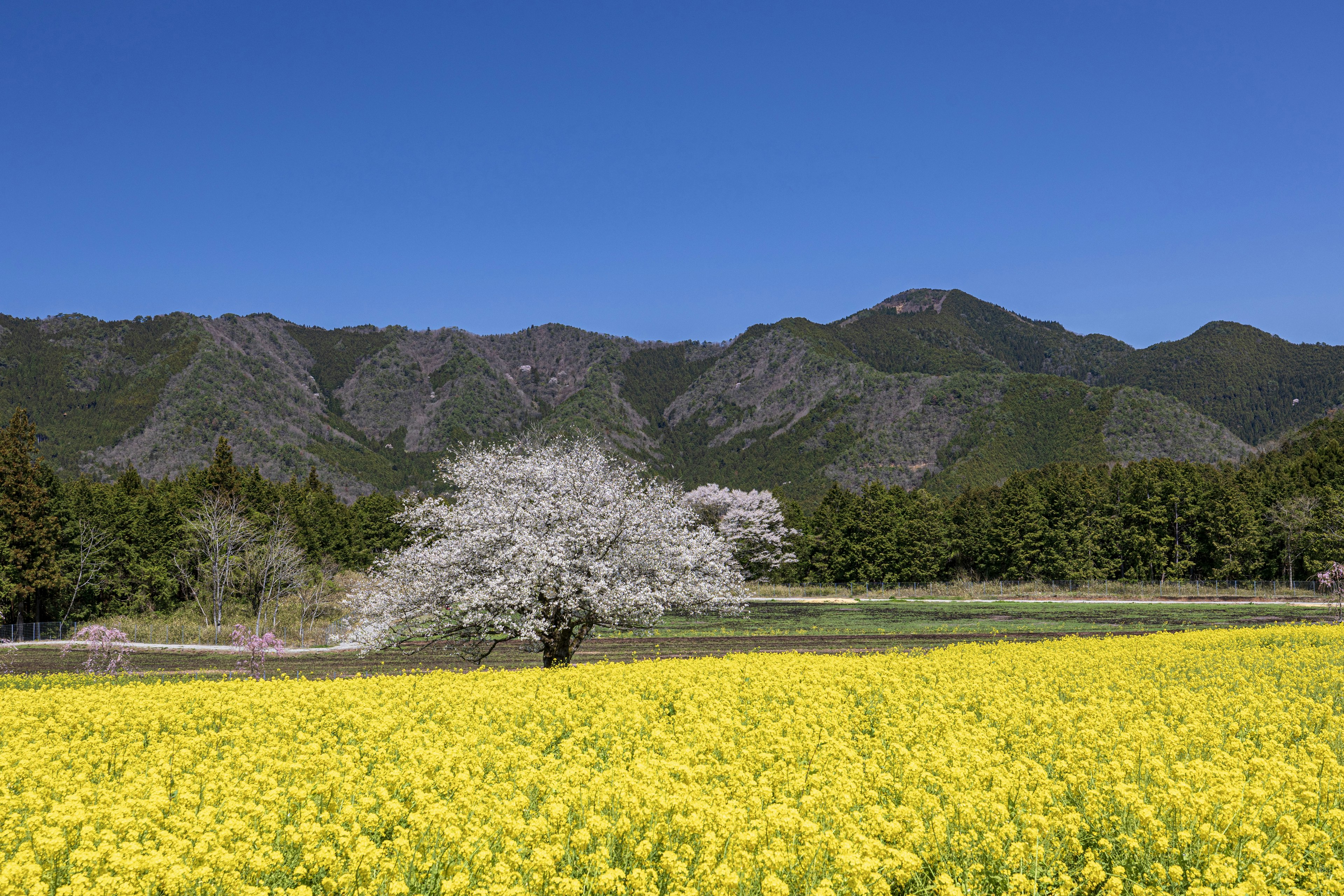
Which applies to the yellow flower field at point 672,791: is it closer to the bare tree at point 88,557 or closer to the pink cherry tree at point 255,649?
the pink cherry tree at point 255,649

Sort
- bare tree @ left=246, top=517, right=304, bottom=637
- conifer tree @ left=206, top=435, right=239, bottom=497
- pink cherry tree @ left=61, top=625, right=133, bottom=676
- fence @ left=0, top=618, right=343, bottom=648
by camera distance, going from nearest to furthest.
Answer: pink cherry tree @ left=61, top=625, right=133, bottom=676
fence @ left=0, top=618, right=343, bottom=648
bare tree @ left=246, top=517, right=304, bottom=637
conifer tree @ left=206, top=435, right=239, bottom=497

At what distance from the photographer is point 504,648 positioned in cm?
4006

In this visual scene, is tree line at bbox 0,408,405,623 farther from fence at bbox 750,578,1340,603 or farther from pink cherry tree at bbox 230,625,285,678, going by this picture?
fence at bbox 750,578,1340,603

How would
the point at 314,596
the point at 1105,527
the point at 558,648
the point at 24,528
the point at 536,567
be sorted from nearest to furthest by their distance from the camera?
the point at 536,567
the point at 558,648
the point at 24,528
the point at 314,596
the point at 1105,527

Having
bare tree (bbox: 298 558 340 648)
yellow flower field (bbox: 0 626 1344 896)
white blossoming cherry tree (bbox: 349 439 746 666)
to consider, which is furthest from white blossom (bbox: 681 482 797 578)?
yellow flower field (bbox: 0 626 1344 896)

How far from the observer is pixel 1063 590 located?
80.7 m

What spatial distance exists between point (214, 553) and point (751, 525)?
5366cm

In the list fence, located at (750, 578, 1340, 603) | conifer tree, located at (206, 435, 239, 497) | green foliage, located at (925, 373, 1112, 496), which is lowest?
fence, located at (750, 578, 1340, 603)

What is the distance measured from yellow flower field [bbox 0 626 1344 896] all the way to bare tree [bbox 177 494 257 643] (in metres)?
48.0

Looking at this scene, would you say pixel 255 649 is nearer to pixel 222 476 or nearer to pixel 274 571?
pixel 274 571

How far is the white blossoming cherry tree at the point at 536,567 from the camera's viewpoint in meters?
21.5

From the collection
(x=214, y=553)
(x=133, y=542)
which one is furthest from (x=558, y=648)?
(x=133, y=542)

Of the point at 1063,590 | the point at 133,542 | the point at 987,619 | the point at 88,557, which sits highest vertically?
the point at 133,542

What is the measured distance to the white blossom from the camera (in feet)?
303
